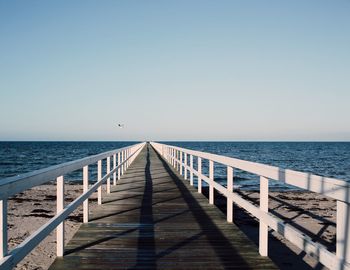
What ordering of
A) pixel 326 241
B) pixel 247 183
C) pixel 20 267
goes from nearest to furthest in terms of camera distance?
pixel 20 267 → pixel 326 241 → pixel 247 183

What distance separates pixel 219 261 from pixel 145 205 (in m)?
4.02

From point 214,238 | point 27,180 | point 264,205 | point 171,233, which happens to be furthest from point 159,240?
point 27,180

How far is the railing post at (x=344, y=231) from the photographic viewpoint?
2348 mm

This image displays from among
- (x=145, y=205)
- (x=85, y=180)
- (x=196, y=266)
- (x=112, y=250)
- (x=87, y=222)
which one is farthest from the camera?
(x=145, y=205)

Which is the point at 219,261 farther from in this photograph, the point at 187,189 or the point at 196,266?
the point at 187,189

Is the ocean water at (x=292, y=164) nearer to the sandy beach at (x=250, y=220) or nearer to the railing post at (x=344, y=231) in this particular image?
the sandy beach at (x=250, y=220)

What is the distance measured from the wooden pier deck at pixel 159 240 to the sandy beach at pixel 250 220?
2037mm

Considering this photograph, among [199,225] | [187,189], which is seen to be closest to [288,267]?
[199,225]

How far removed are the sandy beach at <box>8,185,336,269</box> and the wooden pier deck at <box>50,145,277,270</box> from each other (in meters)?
2.04

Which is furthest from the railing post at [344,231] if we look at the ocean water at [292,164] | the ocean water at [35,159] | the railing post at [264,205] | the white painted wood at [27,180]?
the ocean water at [35,159]

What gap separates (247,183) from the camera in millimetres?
26438

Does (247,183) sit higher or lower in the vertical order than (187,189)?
lower

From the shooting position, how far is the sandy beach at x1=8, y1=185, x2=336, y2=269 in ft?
27.6

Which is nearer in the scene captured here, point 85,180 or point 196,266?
point 196,266
